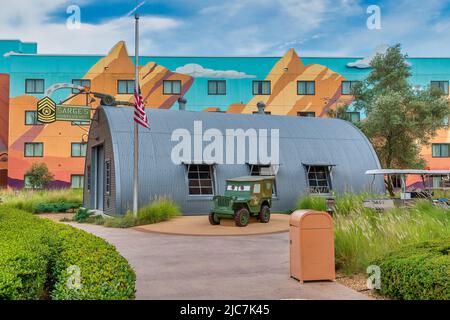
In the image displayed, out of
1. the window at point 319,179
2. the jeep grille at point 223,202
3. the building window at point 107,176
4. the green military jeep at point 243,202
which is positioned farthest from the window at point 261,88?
the jeep grille at point 223,202

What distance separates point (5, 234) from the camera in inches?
→ 308

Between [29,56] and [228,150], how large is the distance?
2800cm

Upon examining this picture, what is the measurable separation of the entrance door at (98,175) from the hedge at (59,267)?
1742 centimetres

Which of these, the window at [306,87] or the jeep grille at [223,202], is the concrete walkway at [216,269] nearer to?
the jeep grille at [223,202]

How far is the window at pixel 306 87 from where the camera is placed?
4659cm

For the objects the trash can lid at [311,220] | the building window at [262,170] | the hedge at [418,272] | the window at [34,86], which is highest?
the window at [34,86]

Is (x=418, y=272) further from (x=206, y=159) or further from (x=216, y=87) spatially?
(x=216, y=87)

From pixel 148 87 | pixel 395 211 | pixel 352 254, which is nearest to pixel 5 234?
pixel 352 254

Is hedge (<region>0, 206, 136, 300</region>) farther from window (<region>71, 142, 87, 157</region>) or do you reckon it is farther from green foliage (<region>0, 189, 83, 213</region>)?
window (<region>71, 142, 87, 157</region>)

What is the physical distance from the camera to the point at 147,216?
19219 mm

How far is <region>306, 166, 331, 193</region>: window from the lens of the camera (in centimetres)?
2547

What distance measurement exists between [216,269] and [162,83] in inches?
1475
